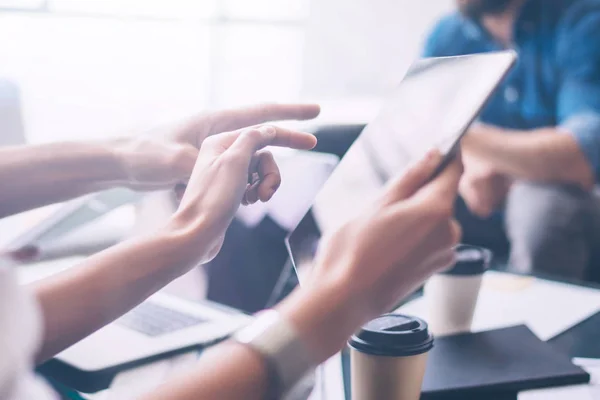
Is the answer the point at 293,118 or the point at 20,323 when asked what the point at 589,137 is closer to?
the point at 293,118

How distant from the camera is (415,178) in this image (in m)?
0.42

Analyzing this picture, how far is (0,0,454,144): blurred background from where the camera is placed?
4.96 feet

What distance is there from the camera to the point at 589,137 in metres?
1.13

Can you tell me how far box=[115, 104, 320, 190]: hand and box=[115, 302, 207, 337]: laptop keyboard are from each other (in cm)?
11

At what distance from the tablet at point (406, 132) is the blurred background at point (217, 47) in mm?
869

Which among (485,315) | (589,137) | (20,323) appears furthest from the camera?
(589,137)

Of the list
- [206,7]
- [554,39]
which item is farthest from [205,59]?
[554,39]

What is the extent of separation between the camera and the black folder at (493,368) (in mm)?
414

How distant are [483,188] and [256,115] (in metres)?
0.74

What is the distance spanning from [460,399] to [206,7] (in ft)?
6.47

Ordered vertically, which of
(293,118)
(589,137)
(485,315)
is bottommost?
(485,315)

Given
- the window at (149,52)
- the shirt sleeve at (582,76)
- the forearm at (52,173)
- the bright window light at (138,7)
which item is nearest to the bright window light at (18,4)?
the window at (149,52)

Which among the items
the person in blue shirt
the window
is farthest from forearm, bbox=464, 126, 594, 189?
the window

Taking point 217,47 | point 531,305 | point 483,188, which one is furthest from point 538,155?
point 217,47
